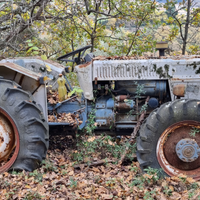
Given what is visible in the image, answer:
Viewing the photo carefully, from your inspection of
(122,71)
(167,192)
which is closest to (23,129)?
(122,71)

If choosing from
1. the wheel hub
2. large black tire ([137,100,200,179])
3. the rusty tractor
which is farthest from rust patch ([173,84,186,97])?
the wheel hub

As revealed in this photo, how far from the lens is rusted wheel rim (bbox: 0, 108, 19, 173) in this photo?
3562 millimetres

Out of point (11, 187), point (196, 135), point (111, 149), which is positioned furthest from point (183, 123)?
point (11, 187)

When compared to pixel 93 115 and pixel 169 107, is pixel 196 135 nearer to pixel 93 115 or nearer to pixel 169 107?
pixel 169 107

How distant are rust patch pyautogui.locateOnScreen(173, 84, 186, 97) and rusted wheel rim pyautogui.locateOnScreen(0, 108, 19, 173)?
2.27m

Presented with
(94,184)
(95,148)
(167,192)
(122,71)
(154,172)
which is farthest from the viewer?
(95,148)

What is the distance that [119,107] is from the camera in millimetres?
4117

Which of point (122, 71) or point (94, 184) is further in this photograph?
point (122, 71)

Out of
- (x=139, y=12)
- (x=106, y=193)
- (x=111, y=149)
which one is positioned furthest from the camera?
(x=139, y=12)

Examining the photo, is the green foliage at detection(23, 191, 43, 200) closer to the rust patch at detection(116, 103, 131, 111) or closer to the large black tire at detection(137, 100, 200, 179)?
the large black tire at detection(137, 100, 200, 179)

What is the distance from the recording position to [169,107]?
3.48 meters

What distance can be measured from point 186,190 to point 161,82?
1.62 metres

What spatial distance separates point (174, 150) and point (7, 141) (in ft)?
7.29

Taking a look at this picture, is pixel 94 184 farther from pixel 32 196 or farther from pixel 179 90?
pixel 179 90
